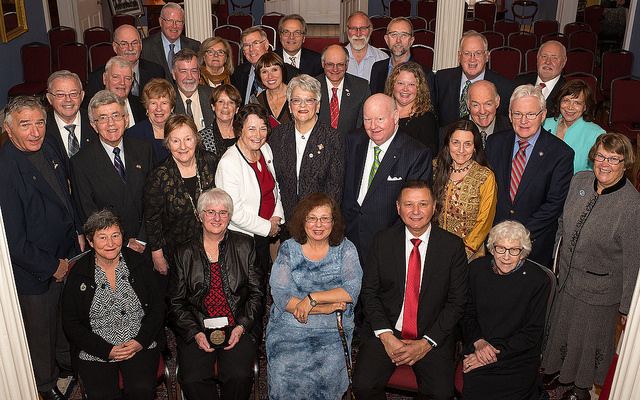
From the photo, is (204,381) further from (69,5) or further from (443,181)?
(69,5)

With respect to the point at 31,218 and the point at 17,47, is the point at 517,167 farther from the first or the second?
the point at 17,47

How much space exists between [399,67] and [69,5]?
9203 millimetres

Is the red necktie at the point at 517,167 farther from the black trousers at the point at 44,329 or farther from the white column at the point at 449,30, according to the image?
the white column at the point at 449,30

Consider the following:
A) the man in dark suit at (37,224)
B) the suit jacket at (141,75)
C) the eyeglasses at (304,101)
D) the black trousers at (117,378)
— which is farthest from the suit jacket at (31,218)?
the eyeglasses at (304,101)

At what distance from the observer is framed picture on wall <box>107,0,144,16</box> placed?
13.6 m

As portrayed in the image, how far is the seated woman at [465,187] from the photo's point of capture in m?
4.01

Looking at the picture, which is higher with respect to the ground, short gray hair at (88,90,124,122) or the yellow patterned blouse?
short gray hair at (88,90,124,122)

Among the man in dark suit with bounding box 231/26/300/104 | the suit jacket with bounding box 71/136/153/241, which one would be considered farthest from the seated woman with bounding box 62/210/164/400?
the man in dark suit with bounding box 231/26/300/104

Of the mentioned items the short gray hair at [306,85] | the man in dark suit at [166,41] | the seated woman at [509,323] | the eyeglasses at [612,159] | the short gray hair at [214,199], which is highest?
the man in dark suit at [166,41]

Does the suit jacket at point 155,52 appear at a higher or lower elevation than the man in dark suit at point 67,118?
higher

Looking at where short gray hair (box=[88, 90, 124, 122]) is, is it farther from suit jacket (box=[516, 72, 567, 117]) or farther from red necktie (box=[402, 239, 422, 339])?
suit jacket (box=[516, 72, 567, 117])

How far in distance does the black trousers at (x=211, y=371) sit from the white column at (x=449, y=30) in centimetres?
451

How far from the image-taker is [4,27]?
922 cm

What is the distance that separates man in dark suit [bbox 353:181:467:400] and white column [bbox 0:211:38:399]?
6.58 feet
